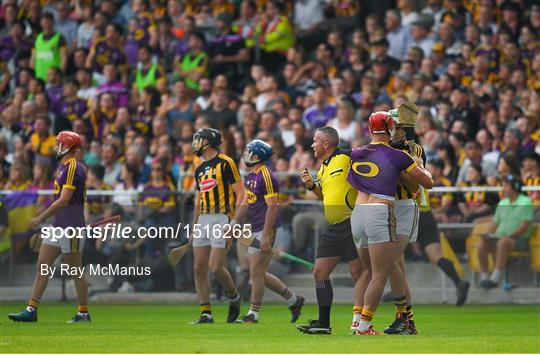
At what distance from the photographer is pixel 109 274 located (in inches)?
Result: 750

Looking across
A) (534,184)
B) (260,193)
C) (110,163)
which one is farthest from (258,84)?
(260,193)

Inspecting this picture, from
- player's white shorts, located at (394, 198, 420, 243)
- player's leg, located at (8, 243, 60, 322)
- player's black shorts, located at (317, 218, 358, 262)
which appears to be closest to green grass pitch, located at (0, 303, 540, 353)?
player's leg, located at (8, 243, 60, 322)

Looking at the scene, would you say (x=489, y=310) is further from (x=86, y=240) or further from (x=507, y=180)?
(x=86, y=240)

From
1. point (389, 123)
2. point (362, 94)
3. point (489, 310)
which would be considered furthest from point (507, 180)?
point (389, 123)

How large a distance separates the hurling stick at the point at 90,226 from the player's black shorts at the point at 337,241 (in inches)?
186

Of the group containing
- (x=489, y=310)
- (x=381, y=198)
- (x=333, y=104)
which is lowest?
(x=489, y=310)

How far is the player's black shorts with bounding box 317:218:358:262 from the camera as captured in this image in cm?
1433

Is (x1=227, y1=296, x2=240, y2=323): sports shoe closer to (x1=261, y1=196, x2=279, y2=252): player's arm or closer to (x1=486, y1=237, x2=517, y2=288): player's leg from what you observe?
(x1=261, y1=196, x2=279, y2=252): player's arm

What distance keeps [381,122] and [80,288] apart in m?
5.18

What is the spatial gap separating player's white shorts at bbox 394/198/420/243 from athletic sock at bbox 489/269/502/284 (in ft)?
18.9

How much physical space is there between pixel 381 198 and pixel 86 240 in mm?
5255

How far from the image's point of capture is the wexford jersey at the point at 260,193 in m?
16.5

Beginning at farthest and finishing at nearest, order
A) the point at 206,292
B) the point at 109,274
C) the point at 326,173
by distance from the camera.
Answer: the point at 109,274 → the point at 206,292 → the point at 326,173

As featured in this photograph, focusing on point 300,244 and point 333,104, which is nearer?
point 300,244
